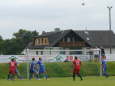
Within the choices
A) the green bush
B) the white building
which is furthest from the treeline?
the green bush

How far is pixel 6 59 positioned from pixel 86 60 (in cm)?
838

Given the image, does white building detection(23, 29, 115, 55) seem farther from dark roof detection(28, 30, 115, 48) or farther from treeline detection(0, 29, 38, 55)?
treeline detection(0, 29, 38, 55)

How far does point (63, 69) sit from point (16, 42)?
8421 cm

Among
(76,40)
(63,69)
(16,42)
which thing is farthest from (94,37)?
(63,69)

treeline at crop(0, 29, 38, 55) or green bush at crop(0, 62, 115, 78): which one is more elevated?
treeline at crop(0, 29, 38, 55)

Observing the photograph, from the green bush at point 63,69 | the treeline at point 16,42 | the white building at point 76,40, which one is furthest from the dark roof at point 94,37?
the green bush at point 63,69

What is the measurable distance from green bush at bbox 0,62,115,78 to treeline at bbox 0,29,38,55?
222 feet

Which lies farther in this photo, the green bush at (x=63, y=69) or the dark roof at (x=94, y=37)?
the dark roof at (x=94, y=37)

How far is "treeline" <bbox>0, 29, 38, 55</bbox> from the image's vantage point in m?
119

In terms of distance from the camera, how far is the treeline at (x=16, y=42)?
4666 inches

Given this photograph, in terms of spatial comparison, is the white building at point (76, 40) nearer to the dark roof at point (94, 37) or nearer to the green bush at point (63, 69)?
the dark roof at point (94, 37)

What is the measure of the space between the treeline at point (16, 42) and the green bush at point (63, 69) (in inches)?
2658

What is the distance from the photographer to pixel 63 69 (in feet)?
142

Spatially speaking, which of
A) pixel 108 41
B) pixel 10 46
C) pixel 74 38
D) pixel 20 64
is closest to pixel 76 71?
pixel 20 64
